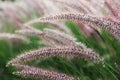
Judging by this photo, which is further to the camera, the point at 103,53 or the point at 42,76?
the point at 103,53

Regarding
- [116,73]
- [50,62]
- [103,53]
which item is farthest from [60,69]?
[116,73]

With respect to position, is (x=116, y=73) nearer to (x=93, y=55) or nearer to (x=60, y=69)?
(x=93, y=55)

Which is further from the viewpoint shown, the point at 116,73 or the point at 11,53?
the point at 11,53

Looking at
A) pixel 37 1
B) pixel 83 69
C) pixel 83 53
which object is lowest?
pixel 37 1

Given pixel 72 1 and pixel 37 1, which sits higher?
pixel 72 1

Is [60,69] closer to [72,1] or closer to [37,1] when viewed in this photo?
[72,1]

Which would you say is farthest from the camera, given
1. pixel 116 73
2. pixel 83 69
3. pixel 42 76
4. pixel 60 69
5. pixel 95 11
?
pixel 60 69

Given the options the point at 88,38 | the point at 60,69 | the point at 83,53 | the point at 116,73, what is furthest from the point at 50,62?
the point at 83,53

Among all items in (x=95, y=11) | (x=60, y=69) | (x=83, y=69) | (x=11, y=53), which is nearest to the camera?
(x=95, y=11)

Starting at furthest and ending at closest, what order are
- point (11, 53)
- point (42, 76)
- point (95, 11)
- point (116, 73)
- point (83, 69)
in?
point (11, 53)
point (83, 69)
point (95, 11)
point (116, 73)
point (42, 76)
